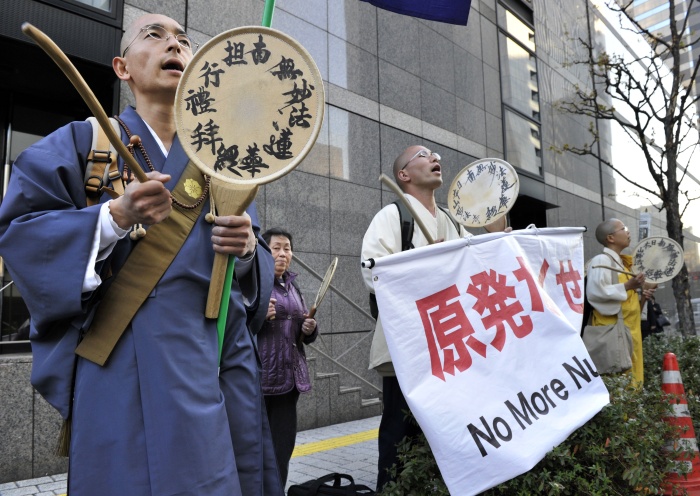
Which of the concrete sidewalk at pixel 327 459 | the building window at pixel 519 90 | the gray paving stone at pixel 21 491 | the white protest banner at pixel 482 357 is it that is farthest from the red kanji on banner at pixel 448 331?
the building window at pixel 519 90

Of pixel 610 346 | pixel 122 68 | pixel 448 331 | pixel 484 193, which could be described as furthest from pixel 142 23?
pixel 610 346

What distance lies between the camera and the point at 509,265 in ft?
8.86

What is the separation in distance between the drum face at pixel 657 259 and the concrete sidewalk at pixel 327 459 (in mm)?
3284

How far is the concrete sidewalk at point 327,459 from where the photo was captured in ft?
13.6

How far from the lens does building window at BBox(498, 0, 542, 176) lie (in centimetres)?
1181

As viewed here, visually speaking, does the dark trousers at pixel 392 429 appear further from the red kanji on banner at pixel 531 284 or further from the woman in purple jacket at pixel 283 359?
the red kanji on banner at pixel 531 284

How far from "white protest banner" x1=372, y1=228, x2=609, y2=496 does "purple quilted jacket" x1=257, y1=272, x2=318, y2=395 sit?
4.14 ft

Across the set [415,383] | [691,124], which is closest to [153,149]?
[415,383]

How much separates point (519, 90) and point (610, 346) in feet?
28.2

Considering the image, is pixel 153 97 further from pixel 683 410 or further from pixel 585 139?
pixel 585 139

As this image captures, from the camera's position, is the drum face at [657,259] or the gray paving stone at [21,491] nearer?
the gray paving stone at [21,491]

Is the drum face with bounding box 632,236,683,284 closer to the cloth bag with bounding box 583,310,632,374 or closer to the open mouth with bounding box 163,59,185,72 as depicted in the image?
the cloth bag with bounding box 583,310,632,374

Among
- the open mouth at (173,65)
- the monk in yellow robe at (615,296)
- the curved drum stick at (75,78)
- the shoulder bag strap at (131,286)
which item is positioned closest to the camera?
the curved drum stick at (75,78)

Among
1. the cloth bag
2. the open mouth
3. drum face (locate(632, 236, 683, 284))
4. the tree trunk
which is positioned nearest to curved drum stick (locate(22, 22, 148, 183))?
the open mouth
